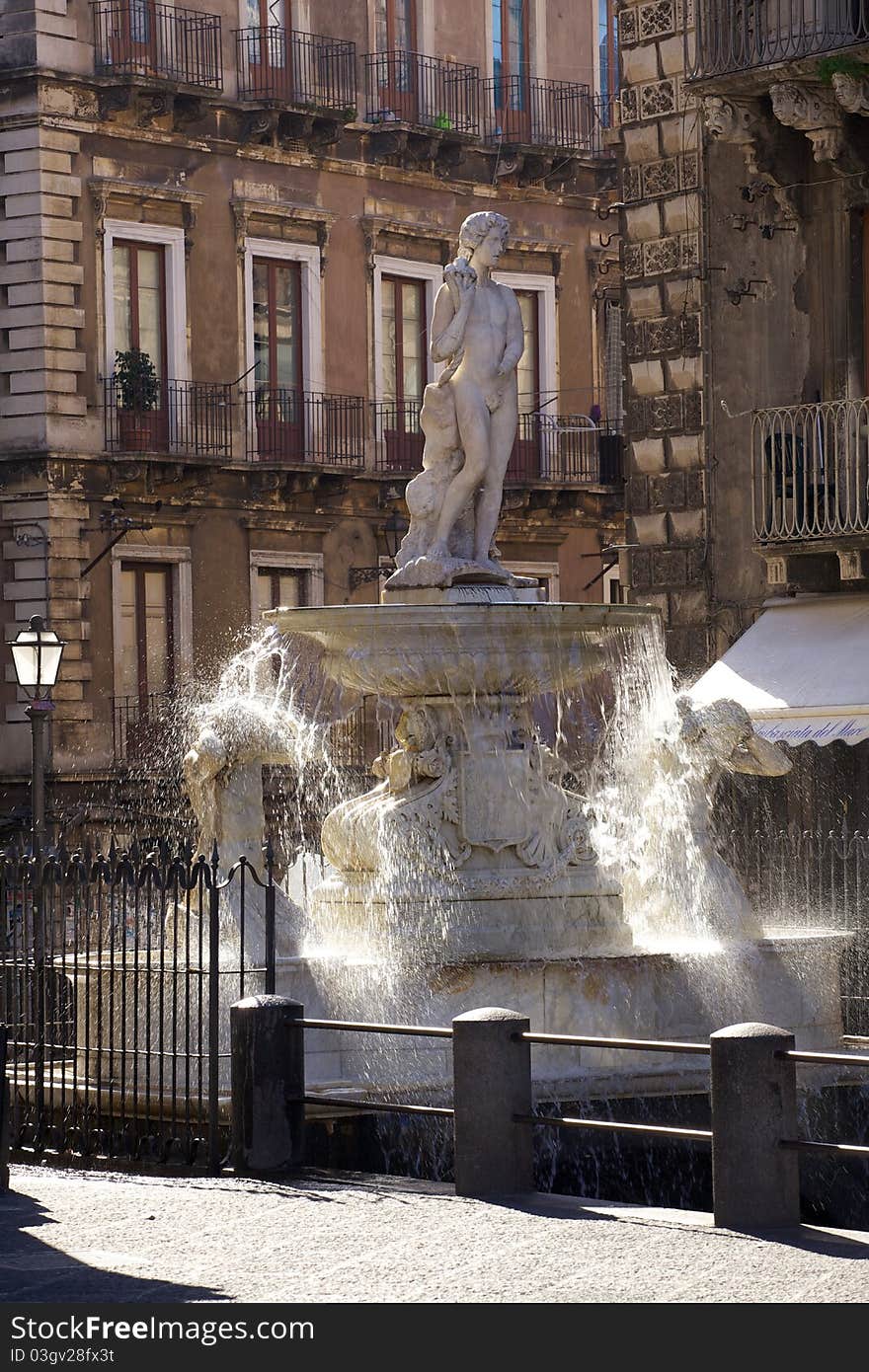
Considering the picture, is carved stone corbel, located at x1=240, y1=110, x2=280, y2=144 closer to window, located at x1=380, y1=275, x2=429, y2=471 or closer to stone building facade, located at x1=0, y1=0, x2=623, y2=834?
stone building facade, located at x1=0, y1=0, x2=623, y2=834

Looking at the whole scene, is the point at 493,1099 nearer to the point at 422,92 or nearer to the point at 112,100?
the point at 112,100

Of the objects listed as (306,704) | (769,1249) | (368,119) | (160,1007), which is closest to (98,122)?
(368,119)

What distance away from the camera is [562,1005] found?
14367 mm

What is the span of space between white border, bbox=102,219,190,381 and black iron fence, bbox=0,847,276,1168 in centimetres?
1908

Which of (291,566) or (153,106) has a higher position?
(153,106)

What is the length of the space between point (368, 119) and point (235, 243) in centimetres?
286

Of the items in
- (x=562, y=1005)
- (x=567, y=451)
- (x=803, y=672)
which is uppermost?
(x=567, y=451)

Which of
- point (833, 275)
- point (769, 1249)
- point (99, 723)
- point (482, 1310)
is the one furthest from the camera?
point (99, 723)

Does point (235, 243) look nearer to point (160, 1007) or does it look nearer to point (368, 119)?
point (368, 119)

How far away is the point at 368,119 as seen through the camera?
36500mm

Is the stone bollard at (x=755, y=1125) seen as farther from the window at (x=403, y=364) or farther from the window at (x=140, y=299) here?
the window at (x=403, y=364)

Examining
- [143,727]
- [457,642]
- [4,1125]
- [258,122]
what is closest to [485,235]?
[457,642]

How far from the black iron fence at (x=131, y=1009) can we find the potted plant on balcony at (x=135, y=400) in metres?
18.4

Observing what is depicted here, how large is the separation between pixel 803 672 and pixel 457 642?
5751 millimetres
